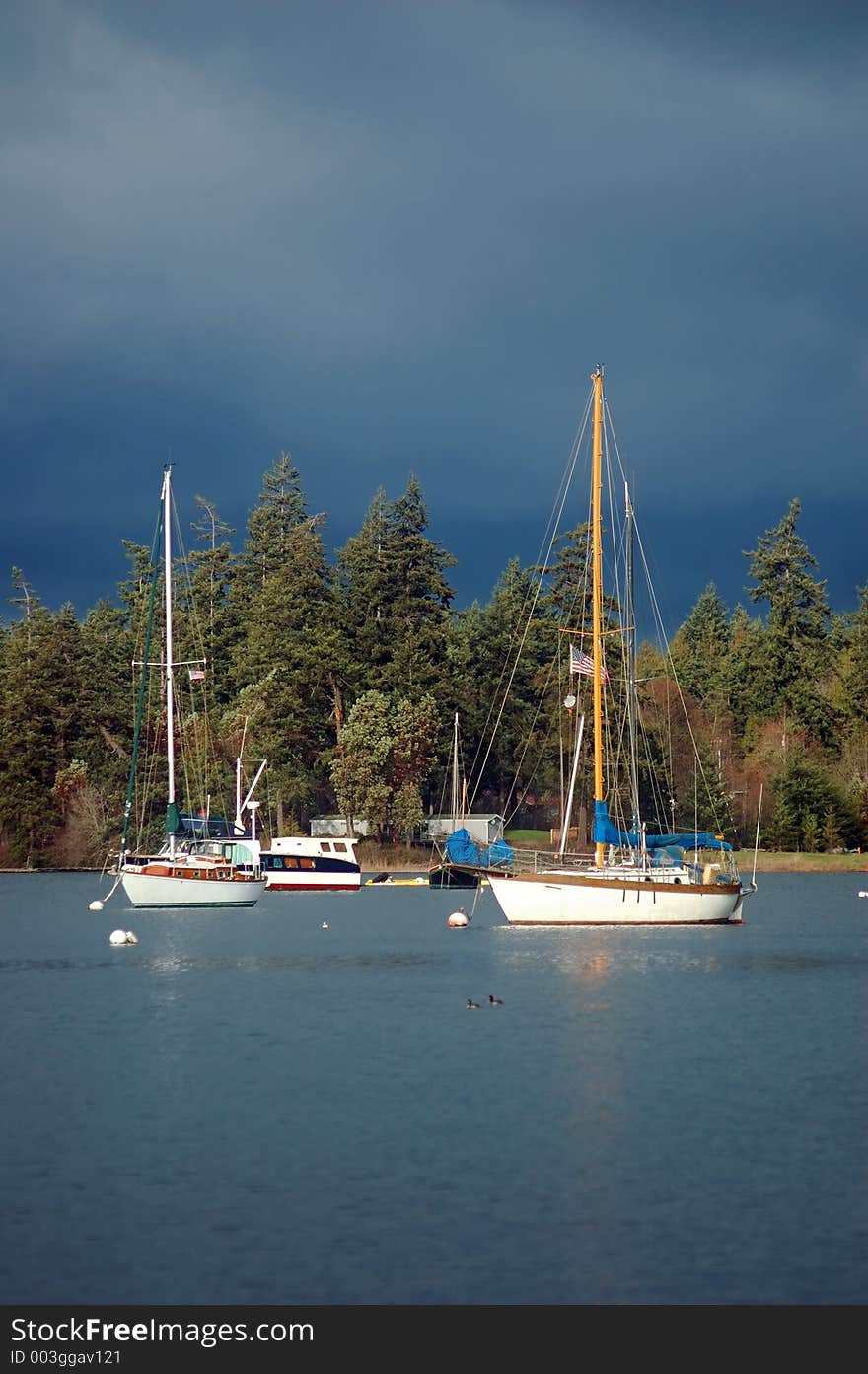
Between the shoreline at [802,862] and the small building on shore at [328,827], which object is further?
the small building on shore at [328,827]

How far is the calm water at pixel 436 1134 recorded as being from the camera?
1866cm

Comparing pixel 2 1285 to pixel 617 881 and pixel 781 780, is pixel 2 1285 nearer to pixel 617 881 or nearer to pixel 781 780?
pixel 617 881

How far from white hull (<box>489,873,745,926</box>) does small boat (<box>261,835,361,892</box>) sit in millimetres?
47156

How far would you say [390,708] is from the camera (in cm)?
14400

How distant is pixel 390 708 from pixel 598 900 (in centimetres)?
8261

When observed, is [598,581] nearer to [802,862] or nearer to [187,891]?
[187,891]

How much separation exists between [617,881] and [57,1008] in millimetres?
24796

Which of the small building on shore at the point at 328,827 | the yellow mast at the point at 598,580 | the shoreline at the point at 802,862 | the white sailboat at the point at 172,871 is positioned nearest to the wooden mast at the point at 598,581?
the yellow mast at the point at 598,580

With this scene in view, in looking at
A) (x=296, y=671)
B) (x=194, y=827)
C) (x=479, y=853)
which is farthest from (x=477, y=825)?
(x=479, y=853)

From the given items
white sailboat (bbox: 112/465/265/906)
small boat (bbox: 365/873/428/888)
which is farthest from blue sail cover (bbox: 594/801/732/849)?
small boat (bbox: 365/873/428/888)

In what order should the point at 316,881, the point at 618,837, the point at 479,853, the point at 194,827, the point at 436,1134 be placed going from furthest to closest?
the point at 316,881
the point at 194,827
the point at 479,853
the point at 618,837
the point at 436,1134

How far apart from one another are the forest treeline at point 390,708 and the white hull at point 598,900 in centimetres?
6846

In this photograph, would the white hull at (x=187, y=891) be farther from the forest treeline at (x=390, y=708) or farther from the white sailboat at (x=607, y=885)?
the forest treeline at (x=390, y=708)

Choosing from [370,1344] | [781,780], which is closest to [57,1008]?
[370,1344]
